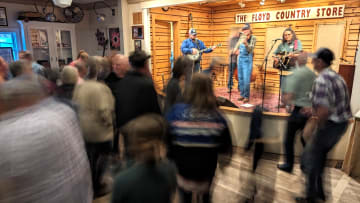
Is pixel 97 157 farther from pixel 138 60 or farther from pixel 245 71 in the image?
pixel 245 71

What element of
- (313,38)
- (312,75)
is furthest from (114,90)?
(313,38)

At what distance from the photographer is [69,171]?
1.40 m

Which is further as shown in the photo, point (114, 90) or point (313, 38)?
point (313, 38)

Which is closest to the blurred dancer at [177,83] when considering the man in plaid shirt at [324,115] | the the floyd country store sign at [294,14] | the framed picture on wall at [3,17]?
the man in plaid shirt at [324,115]

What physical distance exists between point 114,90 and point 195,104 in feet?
4.28

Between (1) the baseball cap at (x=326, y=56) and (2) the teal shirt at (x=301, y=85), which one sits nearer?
(1) the baseball cap at (x=326, y=56)

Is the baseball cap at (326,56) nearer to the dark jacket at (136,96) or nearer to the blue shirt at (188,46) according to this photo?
the dark jacket at (136,96)

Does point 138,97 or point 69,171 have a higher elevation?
point 138,97

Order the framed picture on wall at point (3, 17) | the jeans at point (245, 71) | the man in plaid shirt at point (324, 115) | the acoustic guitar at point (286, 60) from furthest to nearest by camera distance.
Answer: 1. the framed picture on wall at point (3, 17)
2. the jeans at point (245, 71)
3. the acoustic guitar at point (286, 60)
4. the man in plaid shirt at point (324, 115)

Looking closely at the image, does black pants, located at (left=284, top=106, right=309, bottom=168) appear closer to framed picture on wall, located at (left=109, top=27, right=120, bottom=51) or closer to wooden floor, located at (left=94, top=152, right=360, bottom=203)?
wooden floor, located at (left=94, top=152, right=360, bottom=203)

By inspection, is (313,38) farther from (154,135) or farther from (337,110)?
(154,135)

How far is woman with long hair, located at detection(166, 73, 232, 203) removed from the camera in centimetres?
165

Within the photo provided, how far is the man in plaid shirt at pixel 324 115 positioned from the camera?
2252 mm

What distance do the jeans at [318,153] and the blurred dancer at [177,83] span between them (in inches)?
55.4
